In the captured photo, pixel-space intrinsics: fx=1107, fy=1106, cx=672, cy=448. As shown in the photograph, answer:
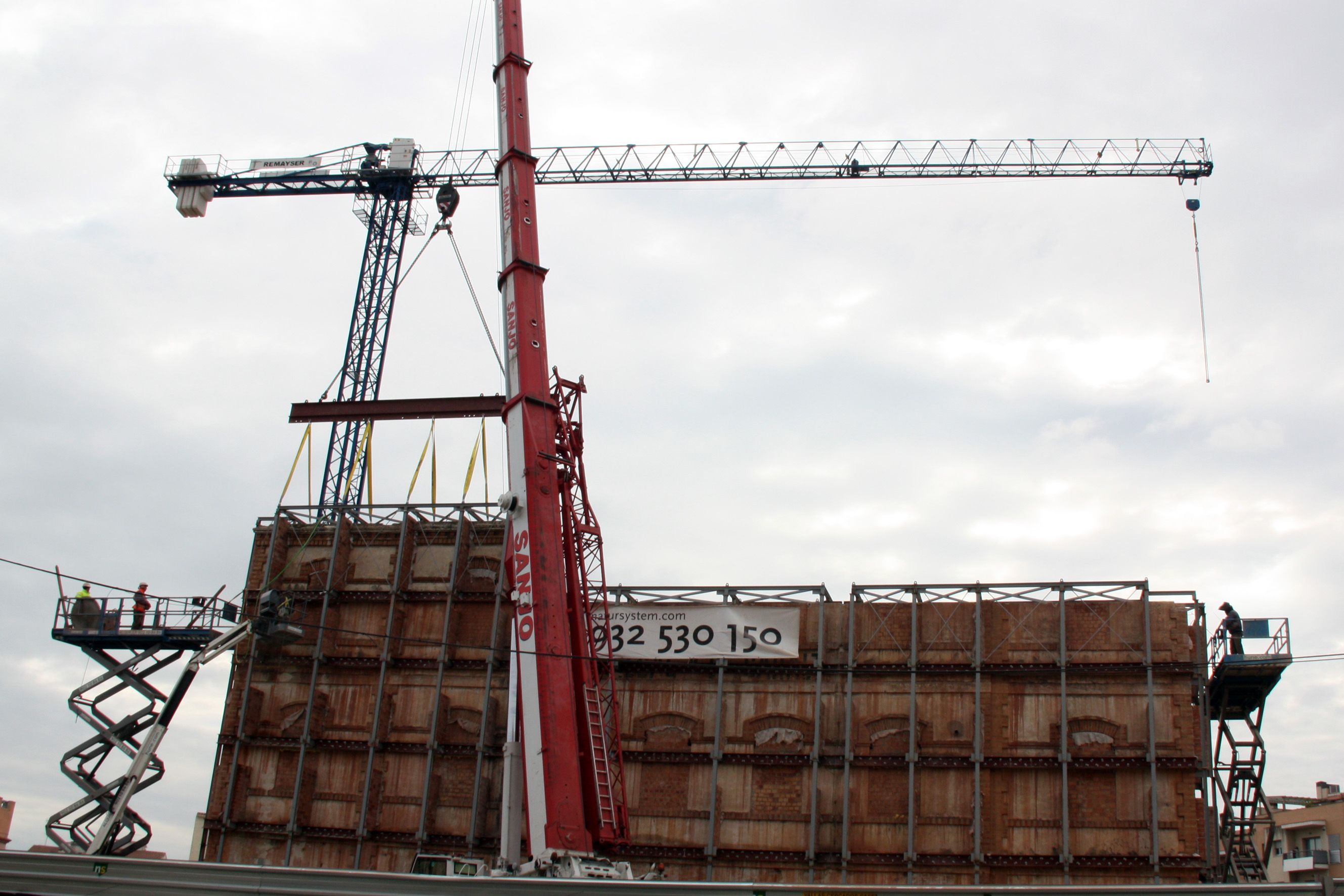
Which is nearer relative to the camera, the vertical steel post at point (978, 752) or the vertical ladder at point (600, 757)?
the vertical ladder at point (600, 757)

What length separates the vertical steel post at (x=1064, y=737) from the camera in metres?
29.8

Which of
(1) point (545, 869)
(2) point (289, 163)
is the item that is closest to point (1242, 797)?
(1) point (545, 869)

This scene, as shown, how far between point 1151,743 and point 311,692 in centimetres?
2493

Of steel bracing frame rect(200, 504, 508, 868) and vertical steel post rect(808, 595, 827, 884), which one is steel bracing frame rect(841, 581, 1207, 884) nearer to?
vertical steel post rect(808, 595, 827, 884)

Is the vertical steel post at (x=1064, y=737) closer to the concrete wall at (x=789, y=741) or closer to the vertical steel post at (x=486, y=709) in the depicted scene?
the concrete wall at (x=789, y=741)

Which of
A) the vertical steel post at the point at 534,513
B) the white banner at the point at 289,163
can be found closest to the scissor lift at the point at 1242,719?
the vertical steel post at the point at 534,513

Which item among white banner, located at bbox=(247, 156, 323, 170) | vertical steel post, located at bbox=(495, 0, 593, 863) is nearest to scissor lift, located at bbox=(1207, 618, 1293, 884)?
vertical steel post, located at bbox=(495, 0, 593, 863)

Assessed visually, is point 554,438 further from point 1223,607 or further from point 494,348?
point 1223,607

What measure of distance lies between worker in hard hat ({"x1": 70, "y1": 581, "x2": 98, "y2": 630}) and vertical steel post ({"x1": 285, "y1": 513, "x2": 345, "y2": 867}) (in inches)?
256

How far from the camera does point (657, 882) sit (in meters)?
19.4

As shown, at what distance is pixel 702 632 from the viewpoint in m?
33.5

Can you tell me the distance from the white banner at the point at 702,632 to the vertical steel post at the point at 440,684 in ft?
16.2

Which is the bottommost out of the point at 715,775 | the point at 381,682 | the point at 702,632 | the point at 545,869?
the point at 545,869

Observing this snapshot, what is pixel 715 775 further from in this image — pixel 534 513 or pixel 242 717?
pixel 242 717
